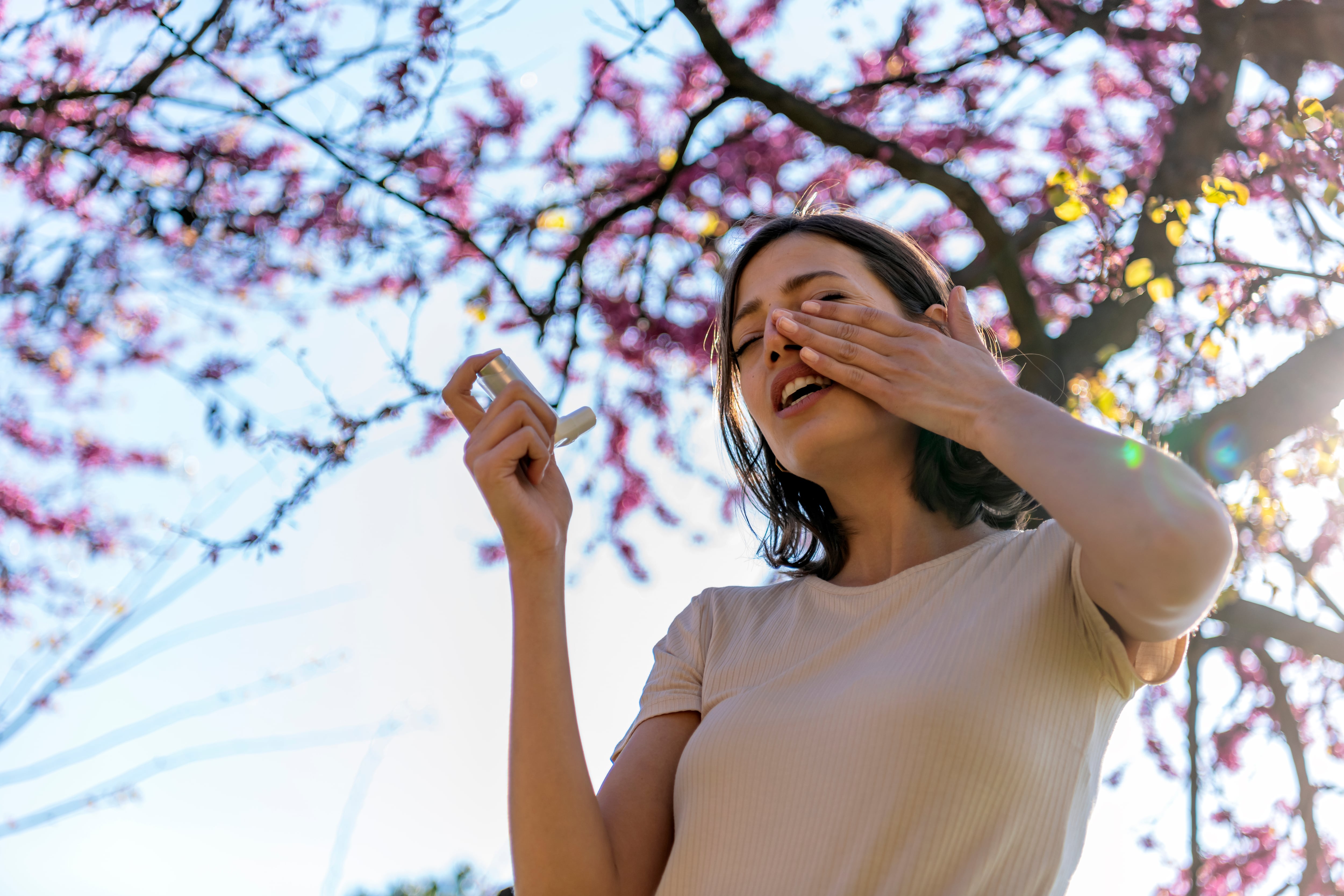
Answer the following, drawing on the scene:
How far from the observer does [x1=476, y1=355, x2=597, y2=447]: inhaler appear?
4.52ft

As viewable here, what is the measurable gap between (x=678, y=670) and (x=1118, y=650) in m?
0.68

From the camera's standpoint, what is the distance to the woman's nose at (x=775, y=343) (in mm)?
1537

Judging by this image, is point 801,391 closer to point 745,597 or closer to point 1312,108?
point 745,597

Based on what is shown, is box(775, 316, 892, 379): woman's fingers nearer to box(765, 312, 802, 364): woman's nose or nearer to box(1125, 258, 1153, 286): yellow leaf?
box(765, 312, 802, 364): woman's nose

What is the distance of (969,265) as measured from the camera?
11.3 feet

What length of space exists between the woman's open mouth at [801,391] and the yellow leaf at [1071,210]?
1.34 m

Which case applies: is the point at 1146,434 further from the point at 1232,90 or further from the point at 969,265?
the point at 1232,90

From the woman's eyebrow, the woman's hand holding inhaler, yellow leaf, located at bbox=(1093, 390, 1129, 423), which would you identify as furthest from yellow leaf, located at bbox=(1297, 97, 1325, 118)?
the woman's hand holding inhaler

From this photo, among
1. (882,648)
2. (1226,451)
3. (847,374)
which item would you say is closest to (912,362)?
(847,374)

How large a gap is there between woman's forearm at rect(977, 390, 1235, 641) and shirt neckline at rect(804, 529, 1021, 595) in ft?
1.08

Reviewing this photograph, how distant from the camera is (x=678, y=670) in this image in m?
1.58

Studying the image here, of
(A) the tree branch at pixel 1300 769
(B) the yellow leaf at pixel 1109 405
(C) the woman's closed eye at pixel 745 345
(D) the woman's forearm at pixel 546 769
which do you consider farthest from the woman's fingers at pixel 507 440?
(A) the tree branch at pixel 1300 769

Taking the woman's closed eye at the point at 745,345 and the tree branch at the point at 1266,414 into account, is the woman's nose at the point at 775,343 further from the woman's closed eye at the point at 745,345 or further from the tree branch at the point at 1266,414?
the tree branch at the point at 1266,414

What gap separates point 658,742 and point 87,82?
3.46 meters
